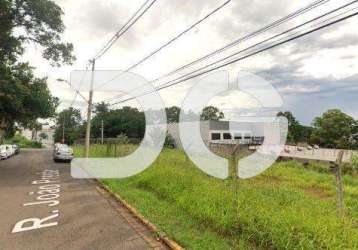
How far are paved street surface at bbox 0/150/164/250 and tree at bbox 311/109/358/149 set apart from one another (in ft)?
163

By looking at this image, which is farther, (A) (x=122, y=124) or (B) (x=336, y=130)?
(A) (x=122, y=124)

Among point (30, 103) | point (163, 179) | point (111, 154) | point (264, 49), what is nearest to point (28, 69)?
point (30, 103)

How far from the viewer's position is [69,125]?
97.4 meters

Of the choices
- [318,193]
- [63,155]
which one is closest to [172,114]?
[63,155]

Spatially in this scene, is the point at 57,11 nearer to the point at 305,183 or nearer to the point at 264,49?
the point at 264,49

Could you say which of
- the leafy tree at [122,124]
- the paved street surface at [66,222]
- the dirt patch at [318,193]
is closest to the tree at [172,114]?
the leafy tree at [122,124]

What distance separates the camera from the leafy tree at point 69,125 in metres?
75.1

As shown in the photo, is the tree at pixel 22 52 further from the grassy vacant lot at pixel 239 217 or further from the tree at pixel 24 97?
the grassy vacant lot at pixel 239 217

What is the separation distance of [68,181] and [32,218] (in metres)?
6.72

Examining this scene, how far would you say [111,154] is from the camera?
2395 cm

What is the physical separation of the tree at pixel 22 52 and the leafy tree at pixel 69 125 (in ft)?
154

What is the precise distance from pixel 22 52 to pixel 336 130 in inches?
1910

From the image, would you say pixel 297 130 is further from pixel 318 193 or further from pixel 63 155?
pixel 318 193

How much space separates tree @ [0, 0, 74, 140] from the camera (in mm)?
17703
